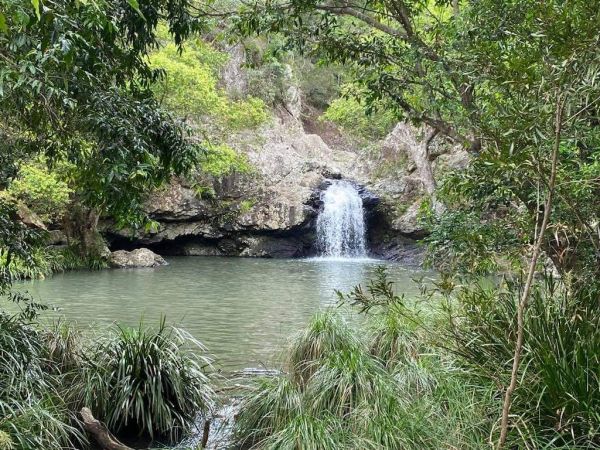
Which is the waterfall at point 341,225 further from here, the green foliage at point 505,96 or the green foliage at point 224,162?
the green foliage at point 505,96

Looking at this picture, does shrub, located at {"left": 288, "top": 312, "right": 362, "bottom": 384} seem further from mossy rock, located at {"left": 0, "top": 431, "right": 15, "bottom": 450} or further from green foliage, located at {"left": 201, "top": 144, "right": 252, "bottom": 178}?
green foliage, located at {"left": 201, "top": 144, "right": 252, "bottom": 178}

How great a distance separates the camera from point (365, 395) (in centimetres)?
488

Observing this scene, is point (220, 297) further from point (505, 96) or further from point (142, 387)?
point (505, 96)

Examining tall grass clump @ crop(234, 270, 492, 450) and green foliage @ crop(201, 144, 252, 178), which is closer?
tall grass clump @ crop(234, 270, 492, 450)

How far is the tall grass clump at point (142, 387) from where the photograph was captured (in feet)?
17.4

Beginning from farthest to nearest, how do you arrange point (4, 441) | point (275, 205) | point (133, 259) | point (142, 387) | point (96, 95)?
point (275, 205) → point (133, 259) → point (142, 387) → point (96, 95) → point (4, 441)

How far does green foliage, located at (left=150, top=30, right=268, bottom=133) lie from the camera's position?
68.6ft

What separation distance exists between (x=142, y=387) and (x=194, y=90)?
1762 cm

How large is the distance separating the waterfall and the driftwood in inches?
928

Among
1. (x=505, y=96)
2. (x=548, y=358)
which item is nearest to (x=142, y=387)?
(x=548, y=358)

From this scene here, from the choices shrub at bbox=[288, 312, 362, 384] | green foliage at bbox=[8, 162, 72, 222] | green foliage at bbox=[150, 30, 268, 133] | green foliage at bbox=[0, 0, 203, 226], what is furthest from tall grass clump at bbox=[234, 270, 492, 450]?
green foliage at bbox=[150, 30, 268, 133]

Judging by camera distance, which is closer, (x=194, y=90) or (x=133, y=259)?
(x=194, y=90)

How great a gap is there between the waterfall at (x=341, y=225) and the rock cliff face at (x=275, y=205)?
43 centimetres

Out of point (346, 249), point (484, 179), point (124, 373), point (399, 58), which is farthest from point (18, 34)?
point (346, 249)
